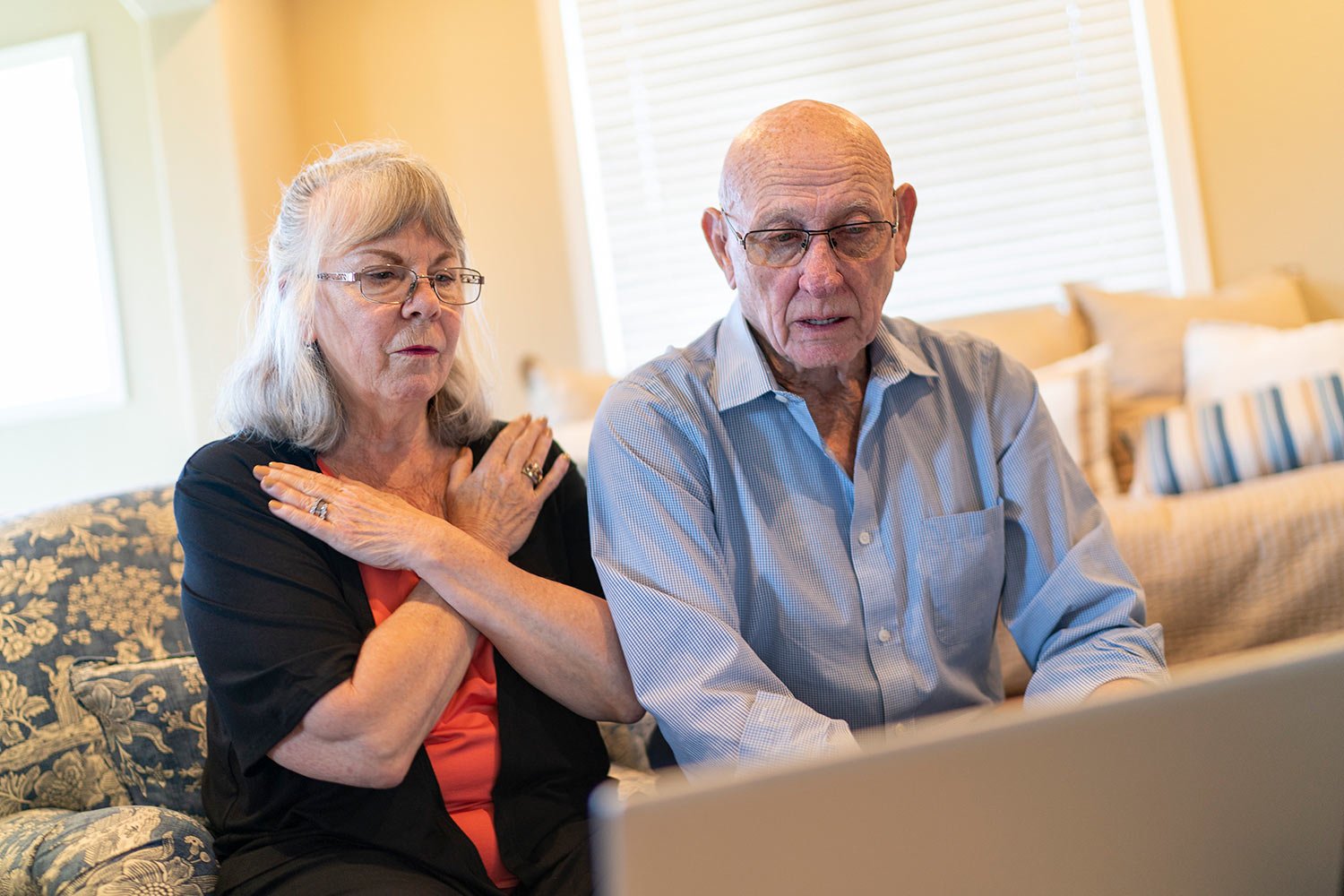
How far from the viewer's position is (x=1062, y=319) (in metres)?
3.22

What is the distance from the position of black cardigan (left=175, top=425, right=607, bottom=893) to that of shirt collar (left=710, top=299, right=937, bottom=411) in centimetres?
45

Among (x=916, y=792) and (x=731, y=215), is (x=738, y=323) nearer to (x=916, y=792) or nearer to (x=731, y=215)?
(x=731, y=215)

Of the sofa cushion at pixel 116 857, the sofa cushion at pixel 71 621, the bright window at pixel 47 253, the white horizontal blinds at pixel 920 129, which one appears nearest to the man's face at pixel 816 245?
the sofa cushion at pixel 116 857

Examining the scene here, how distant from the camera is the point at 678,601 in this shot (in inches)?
54.2

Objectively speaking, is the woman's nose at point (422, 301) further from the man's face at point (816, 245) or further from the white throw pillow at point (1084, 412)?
the white throw pillow at point (1084, 412)

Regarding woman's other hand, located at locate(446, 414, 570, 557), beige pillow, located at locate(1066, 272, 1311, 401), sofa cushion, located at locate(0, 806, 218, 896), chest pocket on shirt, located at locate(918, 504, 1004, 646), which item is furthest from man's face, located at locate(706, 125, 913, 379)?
beige pillow, located at locate(1066, 272, 1311, 401)

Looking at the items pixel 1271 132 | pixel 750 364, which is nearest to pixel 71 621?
pixel 750 364

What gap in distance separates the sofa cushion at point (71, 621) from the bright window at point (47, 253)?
231cm

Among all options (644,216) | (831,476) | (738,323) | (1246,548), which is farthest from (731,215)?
(644,216)

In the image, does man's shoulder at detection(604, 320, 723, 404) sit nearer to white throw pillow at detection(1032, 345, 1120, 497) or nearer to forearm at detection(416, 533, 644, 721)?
forearm at detection(416, 533, 644, 721)

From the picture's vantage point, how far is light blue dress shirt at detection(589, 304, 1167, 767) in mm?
1433

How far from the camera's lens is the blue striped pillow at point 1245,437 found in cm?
241

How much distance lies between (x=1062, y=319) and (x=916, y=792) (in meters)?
2.86

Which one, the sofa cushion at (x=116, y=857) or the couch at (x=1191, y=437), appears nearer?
the sofa cushion at (x=116, y=857)
